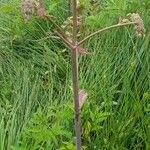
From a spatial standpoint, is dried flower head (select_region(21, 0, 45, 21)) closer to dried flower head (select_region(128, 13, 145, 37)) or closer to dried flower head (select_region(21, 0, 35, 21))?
dried flower head (select_region(21, 0, 35, 21))

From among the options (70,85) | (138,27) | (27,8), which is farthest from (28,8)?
(70,85)

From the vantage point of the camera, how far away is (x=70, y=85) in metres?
2.70

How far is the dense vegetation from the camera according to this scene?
7.17 feet

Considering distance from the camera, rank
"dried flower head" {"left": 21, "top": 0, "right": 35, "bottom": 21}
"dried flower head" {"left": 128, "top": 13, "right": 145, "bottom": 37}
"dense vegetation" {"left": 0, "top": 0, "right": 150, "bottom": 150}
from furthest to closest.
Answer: "dense vegetation" {"left": 0, "top": 0, "right": 150, "bottom": 150}
"dried flower head" {"left": 128, "top": 13, "right": 145, "bottom": 37}
"dried flower head" {"left": 21, "top": 0, "right": 35, "bottom": 21}

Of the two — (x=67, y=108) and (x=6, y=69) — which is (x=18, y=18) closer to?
(x=6, y=69)

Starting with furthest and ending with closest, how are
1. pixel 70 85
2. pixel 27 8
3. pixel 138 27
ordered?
1. pixel 70 85
2. pixel 138 27
3. pixel 27 8

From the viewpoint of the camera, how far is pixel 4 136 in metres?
2.23

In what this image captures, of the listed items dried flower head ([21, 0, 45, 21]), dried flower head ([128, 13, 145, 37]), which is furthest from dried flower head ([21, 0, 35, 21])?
dried flower head ([128, 13, 145, 37])

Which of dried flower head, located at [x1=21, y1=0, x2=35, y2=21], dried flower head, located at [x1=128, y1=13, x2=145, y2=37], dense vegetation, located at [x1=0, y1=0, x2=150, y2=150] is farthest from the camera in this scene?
dense vegetation, located at [x1=0, y1=0, x2=150, y2=150]

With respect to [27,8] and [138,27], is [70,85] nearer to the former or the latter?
[138,27]

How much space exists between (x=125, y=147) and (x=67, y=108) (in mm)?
361

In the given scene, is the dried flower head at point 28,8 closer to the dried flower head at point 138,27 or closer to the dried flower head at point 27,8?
the dried flower head at point 27,8

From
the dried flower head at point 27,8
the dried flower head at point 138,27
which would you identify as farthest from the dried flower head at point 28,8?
the dried flower head at point 138,27

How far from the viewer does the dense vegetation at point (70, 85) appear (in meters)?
2.19
